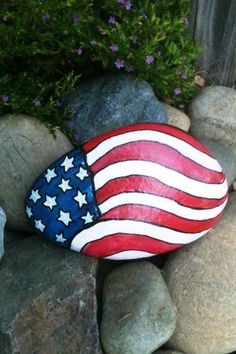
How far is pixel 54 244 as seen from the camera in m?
3.10

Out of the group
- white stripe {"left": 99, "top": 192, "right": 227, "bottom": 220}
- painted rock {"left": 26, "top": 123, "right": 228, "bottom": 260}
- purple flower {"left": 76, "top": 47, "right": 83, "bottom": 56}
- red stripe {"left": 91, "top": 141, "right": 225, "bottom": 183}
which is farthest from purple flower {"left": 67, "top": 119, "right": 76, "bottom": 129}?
white stripe {"left": 99, "top": 192, "right": 227, "bottom": 220}

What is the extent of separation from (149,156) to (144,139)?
9cm

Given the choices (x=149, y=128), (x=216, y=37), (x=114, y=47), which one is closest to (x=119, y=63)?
(x=114, y=47)

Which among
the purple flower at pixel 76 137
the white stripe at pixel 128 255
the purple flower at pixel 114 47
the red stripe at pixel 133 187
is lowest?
the white stripe at pixel 128 255

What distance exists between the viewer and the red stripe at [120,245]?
2.95m

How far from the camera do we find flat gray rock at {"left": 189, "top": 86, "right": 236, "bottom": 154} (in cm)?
400

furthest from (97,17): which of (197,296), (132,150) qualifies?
(197,296)

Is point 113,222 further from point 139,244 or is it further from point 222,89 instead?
point 222,89

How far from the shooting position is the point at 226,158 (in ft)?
12.1

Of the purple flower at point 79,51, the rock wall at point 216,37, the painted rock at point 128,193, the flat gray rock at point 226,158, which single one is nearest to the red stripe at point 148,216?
the painted rock at point 128,193

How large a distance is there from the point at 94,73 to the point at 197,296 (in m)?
1.53

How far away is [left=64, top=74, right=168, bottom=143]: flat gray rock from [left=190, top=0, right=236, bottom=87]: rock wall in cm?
66

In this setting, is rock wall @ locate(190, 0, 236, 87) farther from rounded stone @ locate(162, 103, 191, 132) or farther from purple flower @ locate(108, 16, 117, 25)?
purple flower @ locate(108, 16, 117, 25)

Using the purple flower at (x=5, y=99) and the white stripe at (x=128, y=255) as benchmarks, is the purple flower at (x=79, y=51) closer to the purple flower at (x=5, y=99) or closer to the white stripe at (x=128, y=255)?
the purple flower at (x=5, y=99)
